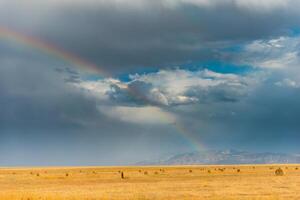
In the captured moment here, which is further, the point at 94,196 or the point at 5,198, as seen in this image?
the point at 94,196

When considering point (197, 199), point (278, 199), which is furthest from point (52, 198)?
point (278, 199)

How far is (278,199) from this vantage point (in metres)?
32.1

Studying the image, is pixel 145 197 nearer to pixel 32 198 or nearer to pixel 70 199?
pixel 70 199

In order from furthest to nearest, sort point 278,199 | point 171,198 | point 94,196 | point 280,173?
point 280,173 < point 94,196 < point 171,198 < point 278,199

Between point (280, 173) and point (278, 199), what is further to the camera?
point (280, 173)

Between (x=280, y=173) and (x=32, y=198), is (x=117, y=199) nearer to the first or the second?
(x=32, y=198)

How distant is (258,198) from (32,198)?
16.9 m

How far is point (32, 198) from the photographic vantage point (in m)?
33.7

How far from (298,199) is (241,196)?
4.28 m

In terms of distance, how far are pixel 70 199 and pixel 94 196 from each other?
10.3 feet

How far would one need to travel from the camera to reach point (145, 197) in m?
34.8

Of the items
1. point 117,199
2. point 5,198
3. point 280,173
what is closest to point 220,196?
point 117,199

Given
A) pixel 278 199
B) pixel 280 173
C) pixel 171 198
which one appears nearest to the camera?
pixel 278 199

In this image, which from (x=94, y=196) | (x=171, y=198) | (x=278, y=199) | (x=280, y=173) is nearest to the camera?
(x=278, y=199)
